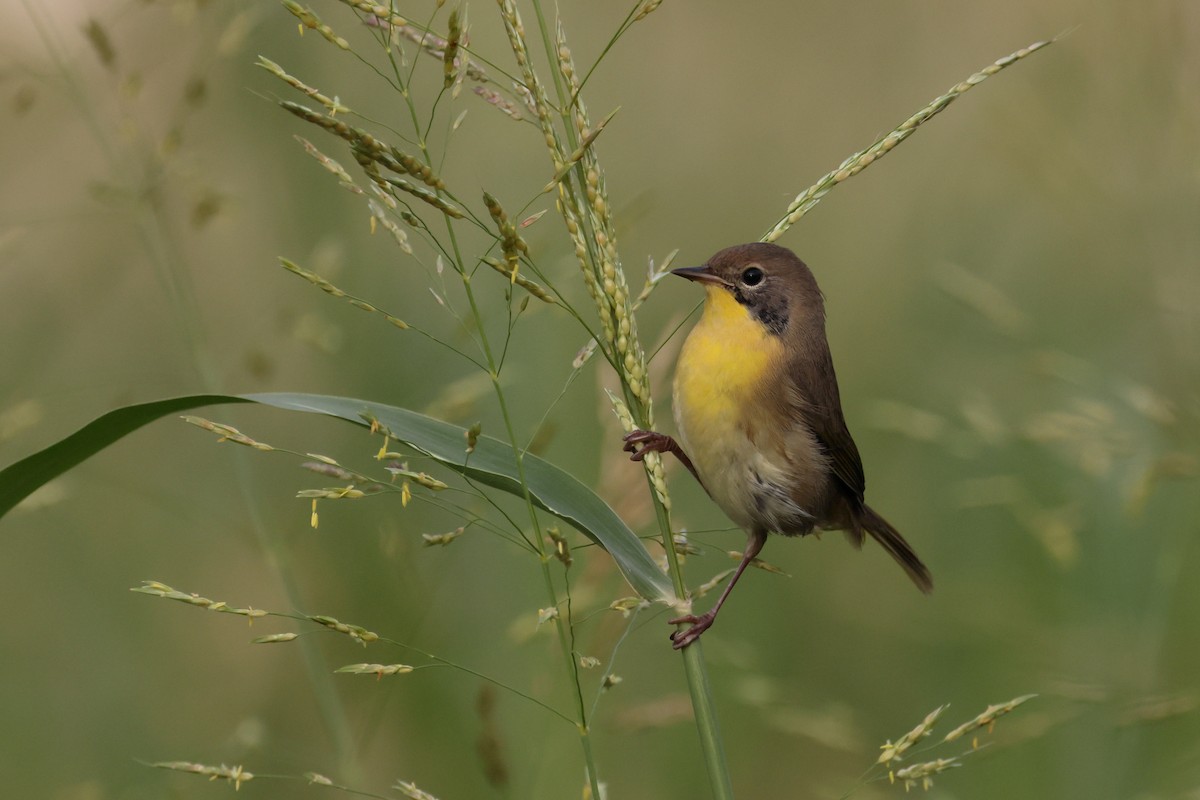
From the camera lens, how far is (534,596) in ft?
10.9

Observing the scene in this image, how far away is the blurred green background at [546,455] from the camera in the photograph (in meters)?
3.19

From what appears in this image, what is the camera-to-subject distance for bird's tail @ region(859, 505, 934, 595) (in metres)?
3.65

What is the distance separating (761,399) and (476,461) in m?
1.33

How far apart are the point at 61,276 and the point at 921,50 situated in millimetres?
4827

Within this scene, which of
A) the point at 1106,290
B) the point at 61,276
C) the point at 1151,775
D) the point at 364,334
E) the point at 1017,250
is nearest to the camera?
the point at 1151,775

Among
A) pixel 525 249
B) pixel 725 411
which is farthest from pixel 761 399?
pixel 525 249

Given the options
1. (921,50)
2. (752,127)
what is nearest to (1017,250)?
(752,127)

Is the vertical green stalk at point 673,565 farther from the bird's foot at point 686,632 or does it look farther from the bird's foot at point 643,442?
the bird's foot at point 643,442

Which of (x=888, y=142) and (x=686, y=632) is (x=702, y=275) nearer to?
(x=888, y=142)

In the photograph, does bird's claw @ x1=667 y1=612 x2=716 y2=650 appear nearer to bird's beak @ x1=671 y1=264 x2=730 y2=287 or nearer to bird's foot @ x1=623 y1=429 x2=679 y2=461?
bird's foot @ x1=623 y1=429 x2=679 y2=461

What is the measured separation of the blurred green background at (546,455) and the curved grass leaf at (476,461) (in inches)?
27.6

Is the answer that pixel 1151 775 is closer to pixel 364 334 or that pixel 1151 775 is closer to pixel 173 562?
pixel 364 334

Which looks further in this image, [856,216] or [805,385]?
[856,216]

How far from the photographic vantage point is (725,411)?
3.12 m
